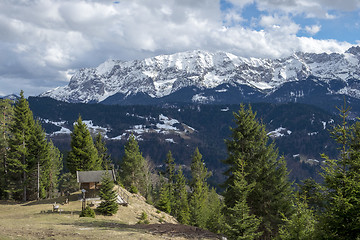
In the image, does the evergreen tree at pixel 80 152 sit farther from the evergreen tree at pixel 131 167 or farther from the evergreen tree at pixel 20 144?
the evergreen tree at pixel 131 167

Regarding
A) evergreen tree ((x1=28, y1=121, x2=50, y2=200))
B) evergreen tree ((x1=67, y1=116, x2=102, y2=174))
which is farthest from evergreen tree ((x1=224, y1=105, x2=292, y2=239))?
evergreen tree ((x1=28, y1=121, x2=50, y2=200))

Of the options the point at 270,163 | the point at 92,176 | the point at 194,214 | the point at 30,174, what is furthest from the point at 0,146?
the point at 270,163

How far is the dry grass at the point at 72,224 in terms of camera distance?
74.1ft

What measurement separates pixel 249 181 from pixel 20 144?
40.4 meters

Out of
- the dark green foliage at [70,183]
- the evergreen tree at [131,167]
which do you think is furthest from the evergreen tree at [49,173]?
the evergreen tree at [131,167]

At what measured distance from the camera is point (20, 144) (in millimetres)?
49938

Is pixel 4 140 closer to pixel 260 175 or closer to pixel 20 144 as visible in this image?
pixel 20 144

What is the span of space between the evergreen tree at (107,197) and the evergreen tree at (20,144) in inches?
681

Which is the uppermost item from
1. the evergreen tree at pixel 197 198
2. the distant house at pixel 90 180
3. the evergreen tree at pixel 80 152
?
the evergreen tree at pixel 80 152

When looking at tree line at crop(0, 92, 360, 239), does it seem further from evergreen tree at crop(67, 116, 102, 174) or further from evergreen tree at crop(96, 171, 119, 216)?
evergreen tree at crop(96, 171, 119, 216)

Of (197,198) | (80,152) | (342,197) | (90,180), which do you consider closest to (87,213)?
(90,180)

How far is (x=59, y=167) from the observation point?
75.7 metres

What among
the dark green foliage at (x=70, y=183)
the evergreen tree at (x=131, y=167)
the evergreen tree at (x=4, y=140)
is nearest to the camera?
the evergreen tree at (x=4, y=140)

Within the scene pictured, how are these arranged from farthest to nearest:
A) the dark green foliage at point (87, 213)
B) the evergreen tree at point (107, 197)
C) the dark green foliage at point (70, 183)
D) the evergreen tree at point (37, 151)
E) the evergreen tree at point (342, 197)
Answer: the dark green foliage at point (70, 183) < the evergreen tree at point (37, 151) < the evergreen tree at point (107, 197) < the dark green foliage at point (87, 213) < the evergreen tree at point (342, 197)
